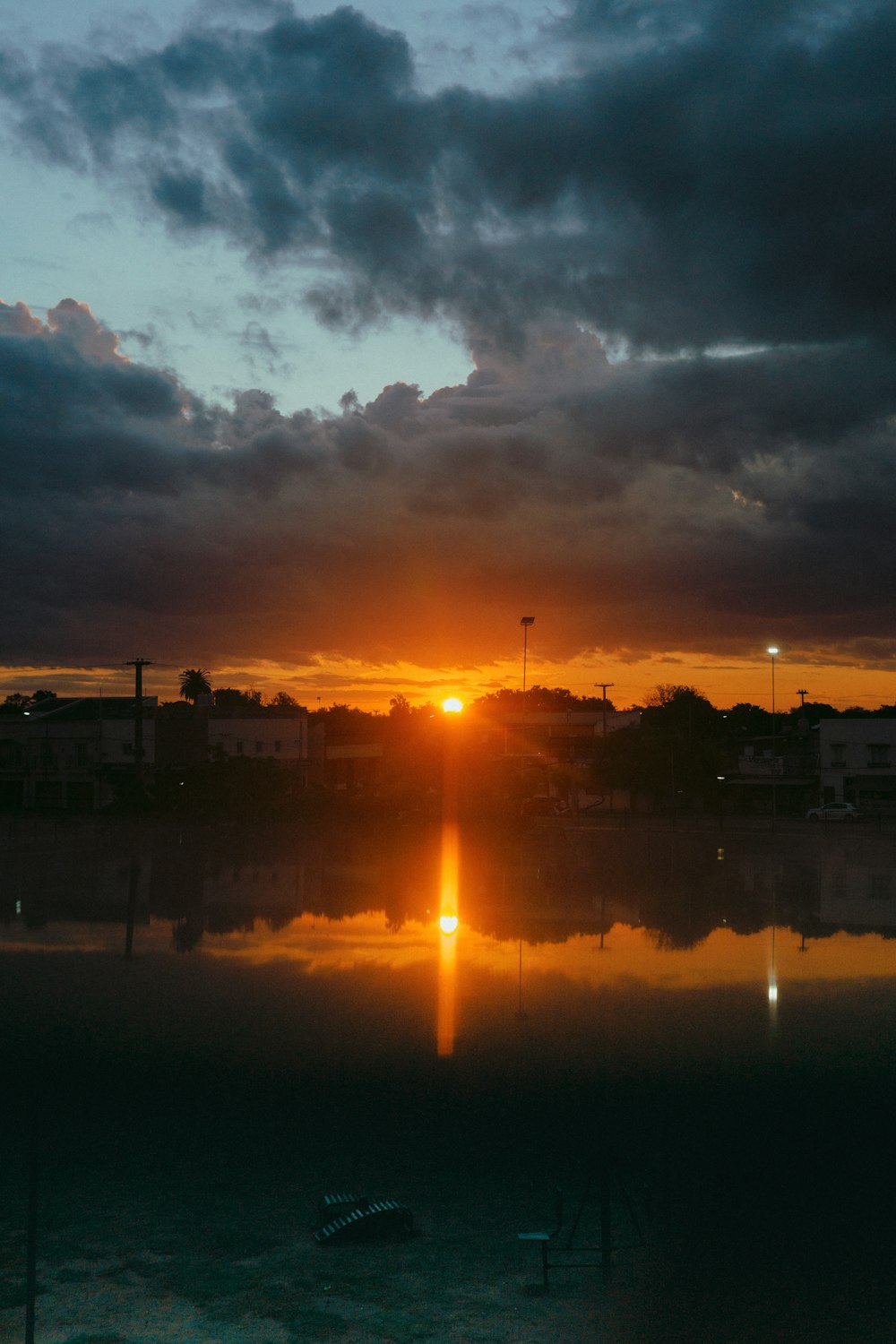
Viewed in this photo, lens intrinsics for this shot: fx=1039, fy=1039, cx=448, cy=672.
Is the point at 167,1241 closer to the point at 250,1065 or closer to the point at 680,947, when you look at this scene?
the point at 250,1065

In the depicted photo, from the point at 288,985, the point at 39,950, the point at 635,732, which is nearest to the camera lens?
the point at 288,985

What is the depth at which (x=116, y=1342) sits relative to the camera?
765 cm

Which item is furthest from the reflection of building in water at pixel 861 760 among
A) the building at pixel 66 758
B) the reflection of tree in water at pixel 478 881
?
the building at pixel 66 758

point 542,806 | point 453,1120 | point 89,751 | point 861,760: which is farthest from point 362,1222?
point 861,760

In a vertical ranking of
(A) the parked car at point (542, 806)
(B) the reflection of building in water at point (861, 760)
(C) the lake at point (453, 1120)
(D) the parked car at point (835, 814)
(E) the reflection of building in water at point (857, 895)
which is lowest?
(C) the lake at point (453, 1120)

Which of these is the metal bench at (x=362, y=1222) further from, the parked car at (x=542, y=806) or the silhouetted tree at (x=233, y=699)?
the silhouetted tree at (x=233, y=699)

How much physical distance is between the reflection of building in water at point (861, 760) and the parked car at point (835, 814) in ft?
28.4

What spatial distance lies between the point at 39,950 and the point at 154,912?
19.3 feet

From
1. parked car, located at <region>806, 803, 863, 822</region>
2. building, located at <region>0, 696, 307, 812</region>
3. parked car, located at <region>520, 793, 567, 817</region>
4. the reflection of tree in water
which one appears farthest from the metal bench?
building, located at <region>0, 696, 307, 812</region>

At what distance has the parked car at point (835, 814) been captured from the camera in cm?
7012

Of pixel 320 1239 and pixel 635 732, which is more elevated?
pixel 635 732

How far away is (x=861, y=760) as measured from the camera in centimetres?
8062

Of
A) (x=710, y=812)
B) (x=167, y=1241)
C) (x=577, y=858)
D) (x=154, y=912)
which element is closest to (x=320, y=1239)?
(x=167, y=1241)

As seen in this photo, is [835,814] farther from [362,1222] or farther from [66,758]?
[362,1222]
